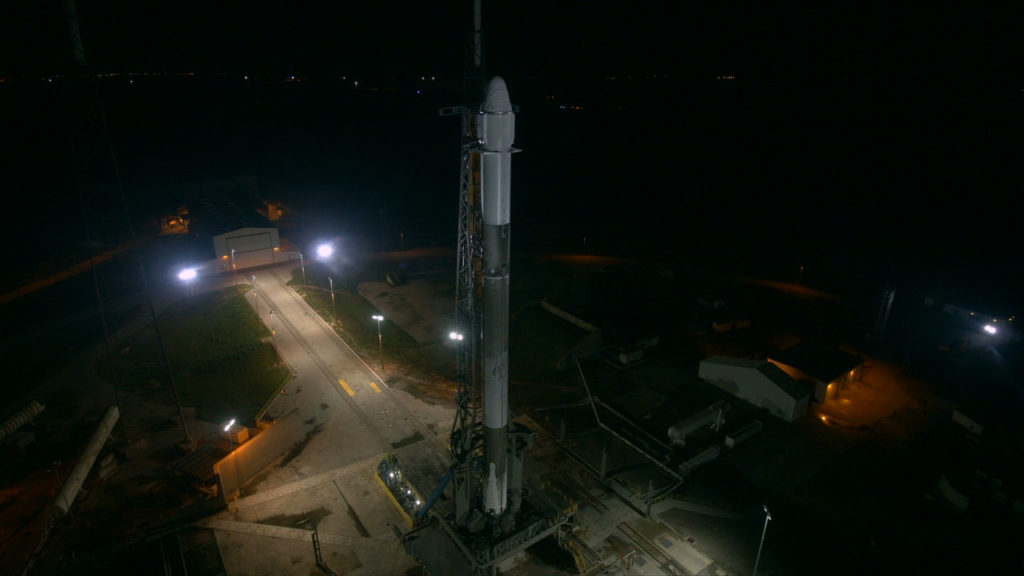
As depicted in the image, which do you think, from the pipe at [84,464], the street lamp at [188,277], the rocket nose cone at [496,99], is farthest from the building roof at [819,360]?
the street lamp at [188,277]

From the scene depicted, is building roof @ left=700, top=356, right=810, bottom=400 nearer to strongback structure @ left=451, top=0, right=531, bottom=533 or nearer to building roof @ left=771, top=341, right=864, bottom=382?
building roof @ left=771, top=341, right=864, bottom=382

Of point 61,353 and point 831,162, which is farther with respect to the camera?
point 831,162

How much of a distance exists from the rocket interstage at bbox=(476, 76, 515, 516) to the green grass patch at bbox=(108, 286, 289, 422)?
20.7 m

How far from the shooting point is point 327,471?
29.7m

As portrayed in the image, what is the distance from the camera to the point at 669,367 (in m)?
42.1

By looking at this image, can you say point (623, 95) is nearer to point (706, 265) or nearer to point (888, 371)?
point (706, 265)

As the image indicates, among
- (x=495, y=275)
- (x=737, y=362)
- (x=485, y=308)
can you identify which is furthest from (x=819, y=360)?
(x=495, y=275)

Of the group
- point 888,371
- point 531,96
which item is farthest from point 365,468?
point 531,96

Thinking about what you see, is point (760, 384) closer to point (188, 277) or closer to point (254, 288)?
point (254, 288)

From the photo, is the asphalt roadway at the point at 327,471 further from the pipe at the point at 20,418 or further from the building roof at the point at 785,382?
the building roof at the point at 785,382

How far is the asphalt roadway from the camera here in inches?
960

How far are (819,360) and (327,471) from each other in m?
34.2

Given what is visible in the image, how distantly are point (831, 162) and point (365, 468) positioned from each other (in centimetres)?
11711

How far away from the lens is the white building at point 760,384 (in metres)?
35.4
